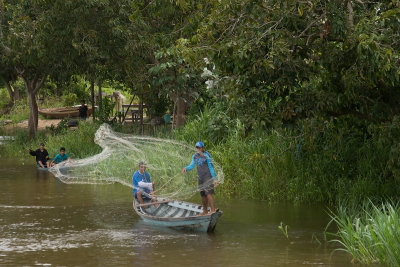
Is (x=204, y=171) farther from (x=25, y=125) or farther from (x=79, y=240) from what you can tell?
(x=25, y=125)

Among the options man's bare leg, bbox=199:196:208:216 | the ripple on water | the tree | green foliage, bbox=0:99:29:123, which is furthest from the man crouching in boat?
green foliage, bbox=0:99:29:123

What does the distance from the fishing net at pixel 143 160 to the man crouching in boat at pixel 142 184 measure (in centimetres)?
124

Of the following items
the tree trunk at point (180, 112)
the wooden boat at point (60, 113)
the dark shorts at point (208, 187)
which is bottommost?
the dark shorts at point (208, 187)

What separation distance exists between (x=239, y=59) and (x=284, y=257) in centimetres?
348

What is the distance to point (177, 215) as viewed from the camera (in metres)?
14.9

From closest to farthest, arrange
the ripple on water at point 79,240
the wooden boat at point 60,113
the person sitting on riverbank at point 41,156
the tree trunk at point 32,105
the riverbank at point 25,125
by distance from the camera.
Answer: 1. the ripple on water at point 79,240
2. the person sitting on riverbank at point 41,156
3. the tree trunk at point 32,105
4. the riverbank at point 25,125
5. the wooden boat at point 60,113

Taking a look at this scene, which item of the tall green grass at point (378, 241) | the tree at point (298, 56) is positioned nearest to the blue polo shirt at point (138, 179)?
the tree at point (298, 56)

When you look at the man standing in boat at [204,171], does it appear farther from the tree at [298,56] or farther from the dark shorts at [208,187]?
the tree at [298,56]

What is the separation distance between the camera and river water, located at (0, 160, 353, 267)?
38.5ft

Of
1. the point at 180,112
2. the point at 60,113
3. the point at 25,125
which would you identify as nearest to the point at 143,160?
the point at 180,112

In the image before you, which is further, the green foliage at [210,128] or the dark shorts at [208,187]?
the green foliage at [210,128]

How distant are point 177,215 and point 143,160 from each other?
2.25 metres

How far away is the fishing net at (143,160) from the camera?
17.2 meters

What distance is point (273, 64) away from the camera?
12164 mm
